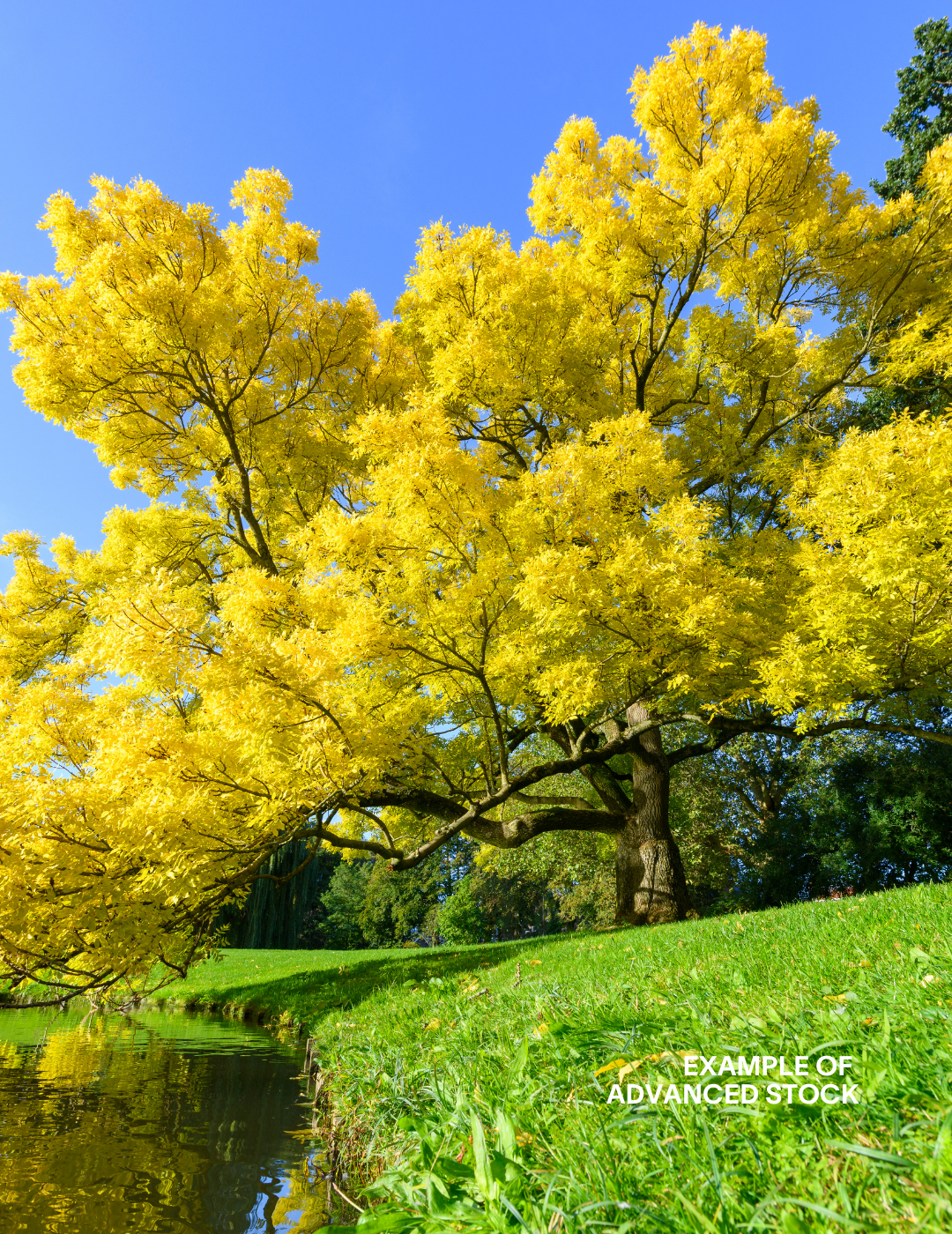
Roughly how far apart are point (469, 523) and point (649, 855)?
697 cm

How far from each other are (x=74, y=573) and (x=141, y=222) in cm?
573

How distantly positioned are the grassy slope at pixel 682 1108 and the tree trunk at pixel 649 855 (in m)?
5.73

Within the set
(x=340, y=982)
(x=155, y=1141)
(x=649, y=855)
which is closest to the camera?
(x=155, y=1141)

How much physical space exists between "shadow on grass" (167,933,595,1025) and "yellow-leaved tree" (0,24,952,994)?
6.17ft

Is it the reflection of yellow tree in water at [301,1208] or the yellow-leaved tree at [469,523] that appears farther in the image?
the yellow-leaved tree at [469,523]

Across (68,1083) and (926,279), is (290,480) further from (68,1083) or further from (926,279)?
(926,279)

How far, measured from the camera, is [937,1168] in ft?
4.30

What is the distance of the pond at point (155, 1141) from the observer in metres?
3.34

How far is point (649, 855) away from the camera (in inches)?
424

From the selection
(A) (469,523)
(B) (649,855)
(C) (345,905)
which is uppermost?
(A) (469,523)

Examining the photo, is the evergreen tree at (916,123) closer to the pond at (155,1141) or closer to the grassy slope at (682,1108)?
the grassy slope at (682,1108)

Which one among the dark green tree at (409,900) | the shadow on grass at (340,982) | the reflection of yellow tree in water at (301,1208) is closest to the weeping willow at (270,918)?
the dark green tree at (409,900)

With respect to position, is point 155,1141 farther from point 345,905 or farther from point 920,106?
point 345,905

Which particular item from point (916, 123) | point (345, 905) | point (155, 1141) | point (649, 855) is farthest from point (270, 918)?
point (916, 123)
